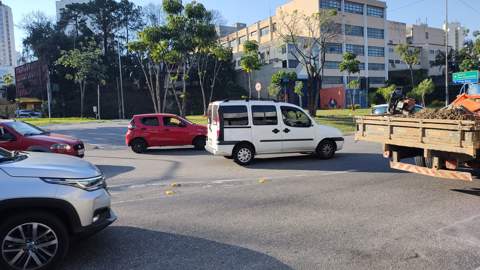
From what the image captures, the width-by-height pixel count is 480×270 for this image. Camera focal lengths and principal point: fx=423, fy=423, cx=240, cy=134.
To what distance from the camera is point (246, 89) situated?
250 ft

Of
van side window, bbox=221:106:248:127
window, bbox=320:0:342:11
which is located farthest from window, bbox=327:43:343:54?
van side window, bbox=221:106:248:127

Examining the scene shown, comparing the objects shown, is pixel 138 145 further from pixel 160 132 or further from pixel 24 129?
pixel 24 129

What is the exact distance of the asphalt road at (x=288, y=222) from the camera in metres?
4.65

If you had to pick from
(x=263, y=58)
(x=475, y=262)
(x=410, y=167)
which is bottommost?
(x=475, y=262)

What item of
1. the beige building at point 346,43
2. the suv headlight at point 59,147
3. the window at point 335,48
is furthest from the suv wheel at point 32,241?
the window at point 335,48

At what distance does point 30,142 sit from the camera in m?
11.2

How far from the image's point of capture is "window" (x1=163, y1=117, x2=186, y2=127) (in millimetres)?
16078

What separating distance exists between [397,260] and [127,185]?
6.29 meters

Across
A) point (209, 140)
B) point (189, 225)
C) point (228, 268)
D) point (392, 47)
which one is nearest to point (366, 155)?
point (209, 140)

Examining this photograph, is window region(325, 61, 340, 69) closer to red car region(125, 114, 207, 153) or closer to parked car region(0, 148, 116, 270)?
red car region(125, 114, 207, 153)

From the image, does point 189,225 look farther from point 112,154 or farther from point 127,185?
point 112,154

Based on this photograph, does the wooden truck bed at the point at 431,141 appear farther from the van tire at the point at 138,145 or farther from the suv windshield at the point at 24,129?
the van tire at the point at 138,145

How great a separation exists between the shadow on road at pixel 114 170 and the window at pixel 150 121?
3.68 metres

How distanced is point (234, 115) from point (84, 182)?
24.1 feet
